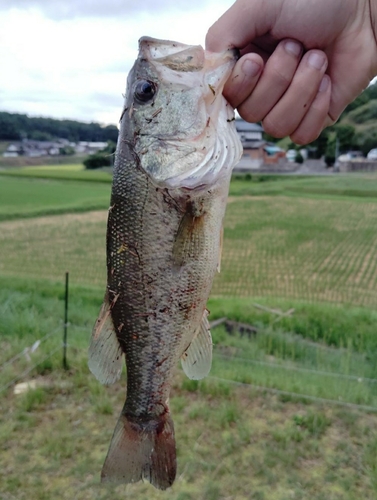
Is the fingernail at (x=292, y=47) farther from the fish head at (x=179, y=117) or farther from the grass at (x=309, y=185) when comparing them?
the grass at (x=309, y=185)

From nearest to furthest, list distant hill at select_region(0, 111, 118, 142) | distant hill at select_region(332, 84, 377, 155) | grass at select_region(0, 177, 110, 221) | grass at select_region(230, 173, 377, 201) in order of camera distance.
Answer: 1. distant hill at select_region(332, 84, 377, 155)
2. grass at select_region(230, 173, 377, 201)
3. grass at select_region(0, 177, 110, 221)
4. distant hill at select_region(0, 111, 118, 142)

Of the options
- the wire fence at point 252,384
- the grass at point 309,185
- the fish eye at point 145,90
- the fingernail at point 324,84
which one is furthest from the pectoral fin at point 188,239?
the grass at point 309,185

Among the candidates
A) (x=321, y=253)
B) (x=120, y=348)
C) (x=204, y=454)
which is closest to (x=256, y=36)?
(x=120, y=348)

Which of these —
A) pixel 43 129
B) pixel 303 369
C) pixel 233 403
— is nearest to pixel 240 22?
pixel 233 403

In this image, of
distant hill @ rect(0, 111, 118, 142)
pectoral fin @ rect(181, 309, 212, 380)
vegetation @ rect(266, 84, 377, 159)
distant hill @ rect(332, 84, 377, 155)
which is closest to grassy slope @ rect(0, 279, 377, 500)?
pectoral fin @ rect(181, 309, 212, 380)

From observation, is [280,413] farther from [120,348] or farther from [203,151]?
[203,151]

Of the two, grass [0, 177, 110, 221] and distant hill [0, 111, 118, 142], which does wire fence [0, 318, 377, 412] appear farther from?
distant hill [0, 111, 118, 142]

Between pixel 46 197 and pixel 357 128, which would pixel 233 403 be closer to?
pixel 357 128
